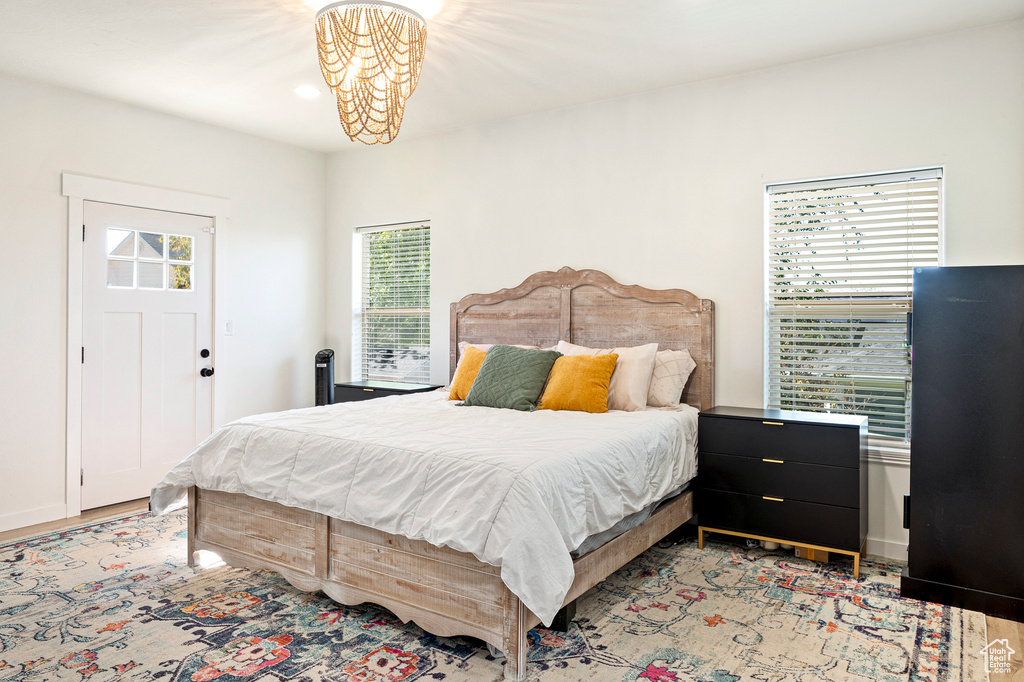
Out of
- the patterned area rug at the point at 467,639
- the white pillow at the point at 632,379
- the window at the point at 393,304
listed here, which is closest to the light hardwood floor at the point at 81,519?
the patterned area rug at the point at 467,639

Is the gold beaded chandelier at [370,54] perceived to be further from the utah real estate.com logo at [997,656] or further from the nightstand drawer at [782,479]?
the utah real estate.com logo at [997,656]

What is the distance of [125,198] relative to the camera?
426 centimetres

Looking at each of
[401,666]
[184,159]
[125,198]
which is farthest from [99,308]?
[401,666]

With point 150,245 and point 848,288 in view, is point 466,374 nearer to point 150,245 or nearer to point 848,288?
point 848,288

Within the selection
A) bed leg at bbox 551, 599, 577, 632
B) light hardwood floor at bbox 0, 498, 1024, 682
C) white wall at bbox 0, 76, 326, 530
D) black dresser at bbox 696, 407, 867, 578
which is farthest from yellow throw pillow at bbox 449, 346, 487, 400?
light hardwood floor at bbox 0, 498, 1024, 682

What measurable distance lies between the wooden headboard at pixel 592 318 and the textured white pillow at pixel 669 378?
125 millimetres

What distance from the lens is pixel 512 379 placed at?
361cm

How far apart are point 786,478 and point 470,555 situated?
179 cm

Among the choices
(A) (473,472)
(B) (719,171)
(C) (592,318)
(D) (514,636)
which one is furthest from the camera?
(C) (592,318)

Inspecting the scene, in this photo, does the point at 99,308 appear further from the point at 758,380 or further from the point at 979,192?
the point at 979,192

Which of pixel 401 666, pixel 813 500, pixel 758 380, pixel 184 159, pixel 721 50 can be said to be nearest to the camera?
pixel 401 666

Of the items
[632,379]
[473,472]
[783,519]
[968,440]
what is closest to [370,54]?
[473,472]

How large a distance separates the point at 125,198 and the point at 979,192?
494cm

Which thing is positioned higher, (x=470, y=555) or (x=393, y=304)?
(x=393, y=304)
